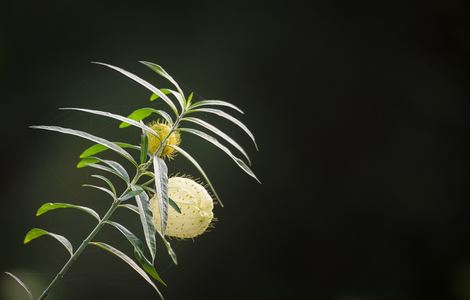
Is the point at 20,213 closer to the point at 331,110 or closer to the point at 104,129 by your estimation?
the point at 104,129

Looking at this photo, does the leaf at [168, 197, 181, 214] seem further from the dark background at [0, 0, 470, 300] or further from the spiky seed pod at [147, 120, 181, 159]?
the dark background at [0, 0, 470, 300]

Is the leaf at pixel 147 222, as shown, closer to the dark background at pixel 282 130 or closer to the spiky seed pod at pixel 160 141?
the spiky seed pod at pixel 160 141

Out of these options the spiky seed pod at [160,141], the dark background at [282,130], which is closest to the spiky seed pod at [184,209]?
the spiky seed pod at [160,141]

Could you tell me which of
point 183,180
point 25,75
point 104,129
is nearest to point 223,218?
point 104,129

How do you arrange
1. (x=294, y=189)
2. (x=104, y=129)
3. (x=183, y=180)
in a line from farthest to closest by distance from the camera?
(x=294, y=189) < (x=104, y=129) < (x=183, y=180)

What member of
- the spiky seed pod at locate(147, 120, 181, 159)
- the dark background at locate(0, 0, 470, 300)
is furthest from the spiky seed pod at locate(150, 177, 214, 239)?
the dark background at locate(0, 0, 470, 300)

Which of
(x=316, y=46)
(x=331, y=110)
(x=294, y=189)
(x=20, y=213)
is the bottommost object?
(x=20, y=213)
